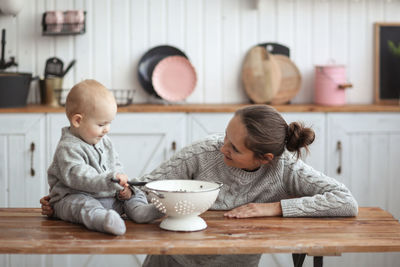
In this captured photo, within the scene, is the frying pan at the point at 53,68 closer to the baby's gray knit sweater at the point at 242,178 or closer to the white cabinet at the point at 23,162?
the white cabinet at the point at 23,162

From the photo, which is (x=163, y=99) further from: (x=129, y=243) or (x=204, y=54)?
(x=129, y=243)

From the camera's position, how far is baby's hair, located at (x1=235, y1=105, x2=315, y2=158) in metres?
1.83

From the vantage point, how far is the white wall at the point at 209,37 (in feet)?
12.9

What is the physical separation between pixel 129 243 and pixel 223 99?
2.60 meters

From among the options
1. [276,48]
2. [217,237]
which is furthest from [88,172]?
[276,48]

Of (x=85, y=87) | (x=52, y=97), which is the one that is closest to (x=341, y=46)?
Answer: (x=52, y=97)

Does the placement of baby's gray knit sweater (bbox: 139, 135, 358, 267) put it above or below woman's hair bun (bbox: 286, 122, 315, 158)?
below

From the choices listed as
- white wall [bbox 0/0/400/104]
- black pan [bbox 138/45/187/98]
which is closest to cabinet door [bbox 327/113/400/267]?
white wall [bbox 0/0/400/104]

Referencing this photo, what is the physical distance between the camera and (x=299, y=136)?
1.86 metres

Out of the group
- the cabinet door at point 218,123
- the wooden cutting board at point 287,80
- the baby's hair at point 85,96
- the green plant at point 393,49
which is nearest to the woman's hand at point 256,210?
the baby's hair at point 85,96

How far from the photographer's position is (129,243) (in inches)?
59.0

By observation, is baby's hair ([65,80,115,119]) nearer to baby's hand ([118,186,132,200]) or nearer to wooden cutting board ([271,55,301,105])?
baby's hand ([118,186,132,200])

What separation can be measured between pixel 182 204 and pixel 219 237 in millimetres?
136

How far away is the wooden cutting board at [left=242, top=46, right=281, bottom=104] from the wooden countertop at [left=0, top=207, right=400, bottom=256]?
2035 mm
